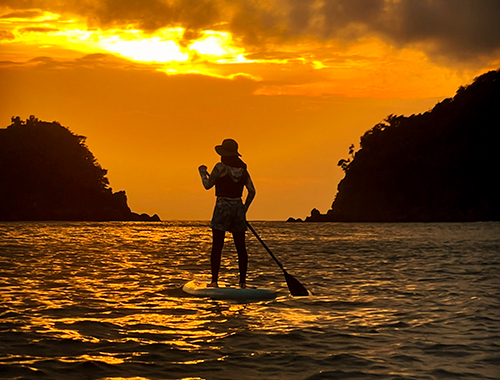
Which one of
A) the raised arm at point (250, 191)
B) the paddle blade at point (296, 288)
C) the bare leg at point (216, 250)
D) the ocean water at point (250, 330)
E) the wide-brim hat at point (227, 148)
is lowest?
the ocean water at point (250, 330)

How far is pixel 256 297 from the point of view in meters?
12.3

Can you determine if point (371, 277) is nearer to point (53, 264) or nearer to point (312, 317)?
point (312, 317)

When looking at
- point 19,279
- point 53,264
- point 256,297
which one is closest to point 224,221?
point 256,297

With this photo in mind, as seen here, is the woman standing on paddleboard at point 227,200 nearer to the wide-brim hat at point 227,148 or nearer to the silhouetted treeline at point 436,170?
the wide-brim hat at point 227,148

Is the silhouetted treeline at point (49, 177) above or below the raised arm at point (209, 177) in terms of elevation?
above

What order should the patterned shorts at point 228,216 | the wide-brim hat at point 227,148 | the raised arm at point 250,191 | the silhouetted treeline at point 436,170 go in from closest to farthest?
the patterned shorts at point 228,216, the wide-brim hat at point 227,148, the raised arm at point 250,191, the silhouetted treeline at point 436,170

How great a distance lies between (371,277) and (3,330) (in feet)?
32.3

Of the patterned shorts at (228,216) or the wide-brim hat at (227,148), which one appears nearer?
the patterned shorts at (228,216)

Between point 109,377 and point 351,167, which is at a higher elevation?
point 351,167

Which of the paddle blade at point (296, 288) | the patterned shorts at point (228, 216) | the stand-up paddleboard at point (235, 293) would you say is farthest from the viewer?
the patterned shorts at point (228, 216)

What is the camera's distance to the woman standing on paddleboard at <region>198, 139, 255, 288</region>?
1282cm

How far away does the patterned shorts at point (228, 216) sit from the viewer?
12.8 meters

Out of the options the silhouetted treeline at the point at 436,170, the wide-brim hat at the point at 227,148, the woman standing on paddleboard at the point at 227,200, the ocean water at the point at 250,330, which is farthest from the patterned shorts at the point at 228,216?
the silhouetted treeline at the point at 436,170

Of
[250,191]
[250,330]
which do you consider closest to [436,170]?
[250,191]
